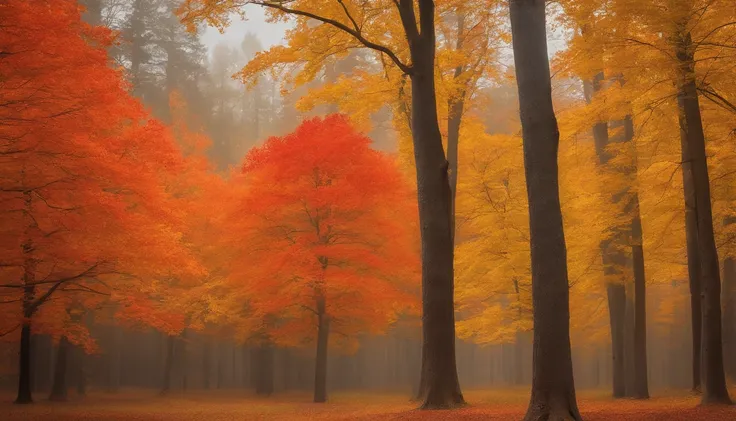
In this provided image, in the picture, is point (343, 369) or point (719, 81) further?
point (343, 369)

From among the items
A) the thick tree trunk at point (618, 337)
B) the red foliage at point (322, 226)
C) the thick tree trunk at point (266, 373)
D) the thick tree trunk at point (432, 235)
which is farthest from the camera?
the thick tree trunk at point (266, 373)

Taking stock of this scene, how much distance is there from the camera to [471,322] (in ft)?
81.7

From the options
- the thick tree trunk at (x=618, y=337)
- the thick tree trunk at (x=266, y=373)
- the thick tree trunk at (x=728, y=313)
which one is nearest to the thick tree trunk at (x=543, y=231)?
the thick tree trunk at (x=618, y=337)

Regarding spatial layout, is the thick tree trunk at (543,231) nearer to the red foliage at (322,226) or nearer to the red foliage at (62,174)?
the red foliage at (62,174)

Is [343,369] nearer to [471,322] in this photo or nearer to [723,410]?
[471,322]

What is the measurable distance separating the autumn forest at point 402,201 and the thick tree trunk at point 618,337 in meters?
0.07

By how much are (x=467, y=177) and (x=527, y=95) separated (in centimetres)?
1580

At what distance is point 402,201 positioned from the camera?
23.5 meters

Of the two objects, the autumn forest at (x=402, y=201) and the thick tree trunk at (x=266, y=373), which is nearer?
the autumn forest at (x=402, y=201)

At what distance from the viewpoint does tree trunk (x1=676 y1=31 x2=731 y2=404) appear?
38.5 ft

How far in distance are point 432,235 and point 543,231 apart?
10.9 ft

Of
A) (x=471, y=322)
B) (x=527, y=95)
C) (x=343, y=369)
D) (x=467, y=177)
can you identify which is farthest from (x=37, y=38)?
(x=343, y=369)

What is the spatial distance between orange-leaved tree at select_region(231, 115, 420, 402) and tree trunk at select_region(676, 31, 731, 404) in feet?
34.6

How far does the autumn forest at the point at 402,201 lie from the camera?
11438mm
